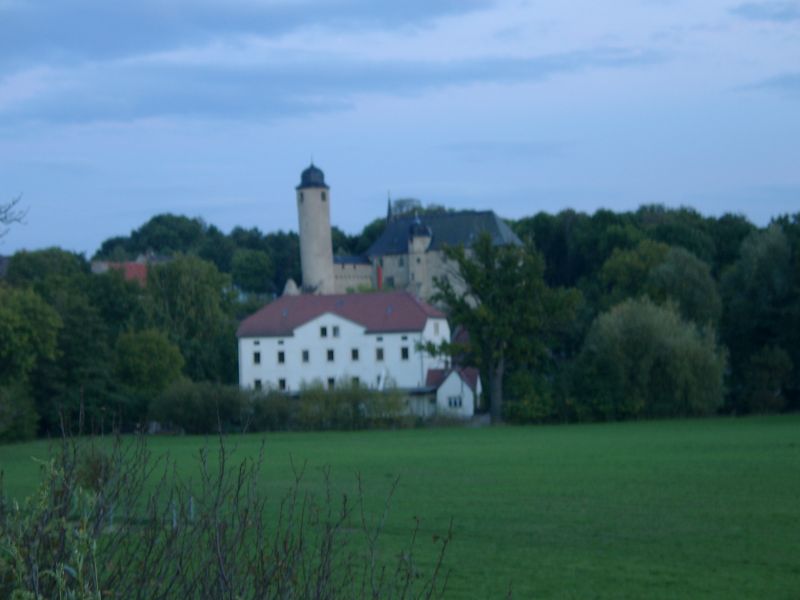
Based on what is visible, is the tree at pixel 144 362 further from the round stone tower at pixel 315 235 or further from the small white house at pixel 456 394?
the round stone tower at pixel 315 235

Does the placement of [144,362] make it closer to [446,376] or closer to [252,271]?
[446,376]

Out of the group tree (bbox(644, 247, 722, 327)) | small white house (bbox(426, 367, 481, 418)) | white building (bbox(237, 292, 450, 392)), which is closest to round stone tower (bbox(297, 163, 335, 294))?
white building (bbox(237, 292, 450, 392))

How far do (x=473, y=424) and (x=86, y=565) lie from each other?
66.1 m

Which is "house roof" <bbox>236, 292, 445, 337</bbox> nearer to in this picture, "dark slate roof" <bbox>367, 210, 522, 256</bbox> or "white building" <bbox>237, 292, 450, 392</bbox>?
"white building" <bbox>237, 292, 450, 392</bbox>

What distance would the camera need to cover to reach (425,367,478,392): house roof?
76.4 meters

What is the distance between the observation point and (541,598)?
1497 cm

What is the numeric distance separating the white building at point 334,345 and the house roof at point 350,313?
66 millimetres

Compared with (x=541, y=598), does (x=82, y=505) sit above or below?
above

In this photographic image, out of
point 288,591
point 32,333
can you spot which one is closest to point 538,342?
point 32,333

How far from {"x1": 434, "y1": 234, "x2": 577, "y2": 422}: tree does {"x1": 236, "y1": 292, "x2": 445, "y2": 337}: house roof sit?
11.5 metres

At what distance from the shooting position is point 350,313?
83.2 meters

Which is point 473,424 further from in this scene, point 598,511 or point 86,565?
point 86,565

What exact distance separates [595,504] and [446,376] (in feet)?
167

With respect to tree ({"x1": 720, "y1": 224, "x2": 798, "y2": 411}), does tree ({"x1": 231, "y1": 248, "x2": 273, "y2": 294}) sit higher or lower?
higher
